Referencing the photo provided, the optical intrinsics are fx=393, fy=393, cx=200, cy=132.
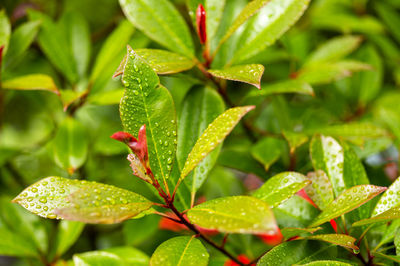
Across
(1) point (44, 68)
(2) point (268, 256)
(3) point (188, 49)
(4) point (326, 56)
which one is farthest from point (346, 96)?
(1) point (44, 68)

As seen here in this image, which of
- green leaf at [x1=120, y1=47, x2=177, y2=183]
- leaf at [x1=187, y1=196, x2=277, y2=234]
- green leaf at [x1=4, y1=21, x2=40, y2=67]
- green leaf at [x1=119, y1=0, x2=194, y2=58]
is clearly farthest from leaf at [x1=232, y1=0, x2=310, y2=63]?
green leaf at [x1=4, y1=21, x2=40, y2=67]

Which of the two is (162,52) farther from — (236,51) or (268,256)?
(268,256)

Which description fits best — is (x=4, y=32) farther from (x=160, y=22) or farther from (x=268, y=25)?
(x=268, y=25)

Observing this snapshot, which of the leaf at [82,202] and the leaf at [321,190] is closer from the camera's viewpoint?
the leaf at [82,202]

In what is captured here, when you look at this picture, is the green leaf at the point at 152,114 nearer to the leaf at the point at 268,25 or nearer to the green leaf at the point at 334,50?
the leaf at the point at 268,25

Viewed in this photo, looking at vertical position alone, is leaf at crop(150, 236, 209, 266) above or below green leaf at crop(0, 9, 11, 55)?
below

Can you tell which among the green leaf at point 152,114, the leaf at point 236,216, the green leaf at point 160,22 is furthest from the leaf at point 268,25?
the leaf at point 236,216

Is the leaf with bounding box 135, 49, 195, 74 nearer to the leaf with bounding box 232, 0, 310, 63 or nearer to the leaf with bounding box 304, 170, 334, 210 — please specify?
the leaf with bounding box 232, 0, 310, 63
